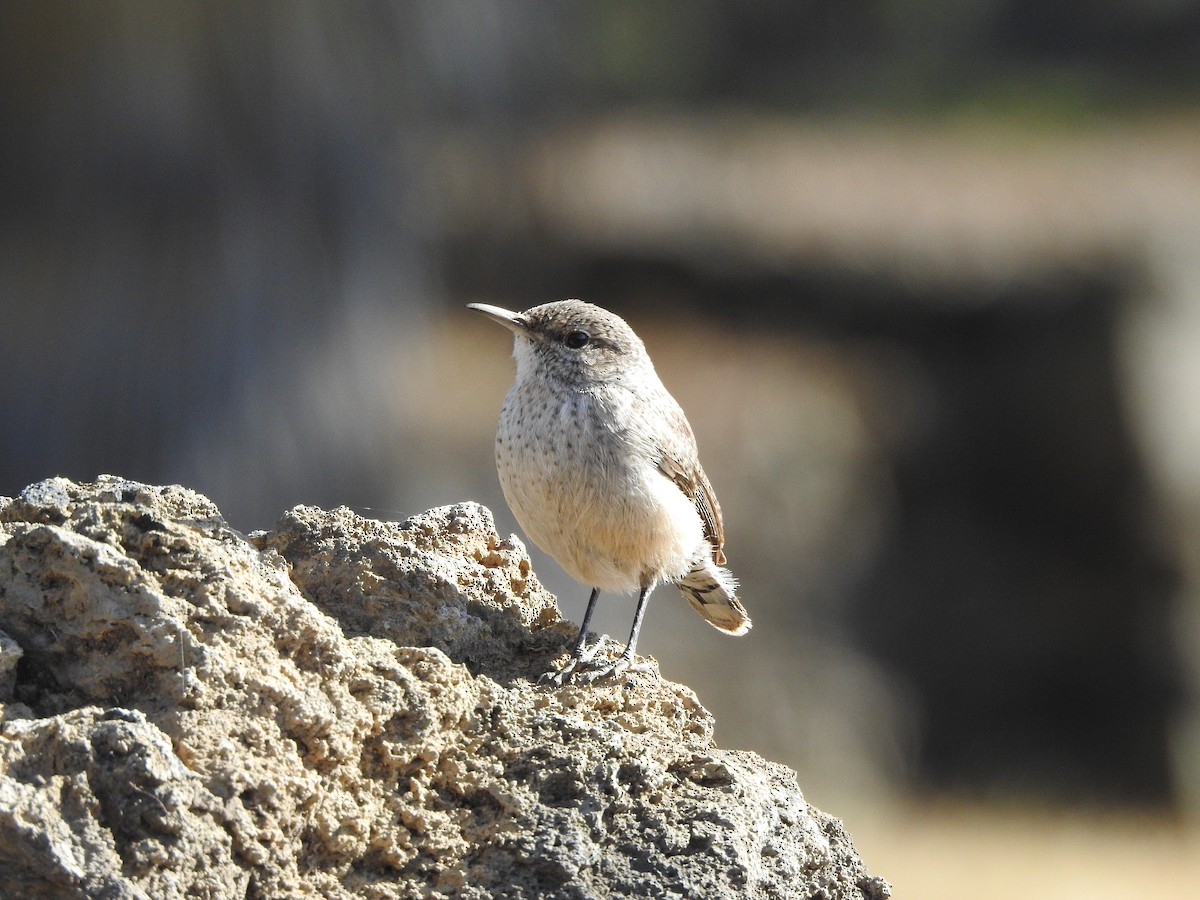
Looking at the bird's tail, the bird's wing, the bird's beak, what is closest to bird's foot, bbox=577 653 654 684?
the bird's wing

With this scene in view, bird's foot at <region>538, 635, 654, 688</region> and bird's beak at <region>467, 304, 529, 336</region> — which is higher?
bird's beak at <region>467, 304, 529, 336</region>

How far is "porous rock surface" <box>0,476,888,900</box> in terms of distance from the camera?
2.57 metres

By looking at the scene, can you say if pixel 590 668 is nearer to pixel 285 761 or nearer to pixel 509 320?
pixel 285 761

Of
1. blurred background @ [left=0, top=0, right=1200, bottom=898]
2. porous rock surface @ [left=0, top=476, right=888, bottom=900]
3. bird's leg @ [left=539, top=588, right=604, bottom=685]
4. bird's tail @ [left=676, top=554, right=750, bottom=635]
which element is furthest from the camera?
blurred background @ [left=0, top=0, right=1200, bottom=898]

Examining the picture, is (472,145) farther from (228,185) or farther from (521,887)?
(521,887)

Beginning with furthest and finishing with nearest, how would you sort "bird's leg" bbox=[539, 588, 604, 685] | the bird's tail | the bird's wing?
1. the bird's tail
2. the bird's wing
3. "bird's leg" bbox=[539, 588, 604, 685]

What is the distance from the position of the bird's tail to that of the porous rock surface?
6.33 ft

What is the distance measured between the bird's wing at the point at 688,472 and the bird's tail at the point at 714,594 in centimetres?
9

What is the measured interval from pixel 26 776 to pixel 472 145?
9.11 m

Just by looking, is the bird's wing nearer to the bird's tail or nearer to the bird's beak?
the bird's tail

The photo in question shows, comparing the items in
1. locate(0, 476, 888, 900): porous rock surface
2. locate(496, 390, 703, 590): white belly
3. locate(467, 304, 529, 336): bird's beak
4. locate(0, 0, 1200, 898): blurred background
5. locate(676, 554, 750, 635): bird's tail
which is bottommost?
locate(0, 476, 888, 900): porous rock surface

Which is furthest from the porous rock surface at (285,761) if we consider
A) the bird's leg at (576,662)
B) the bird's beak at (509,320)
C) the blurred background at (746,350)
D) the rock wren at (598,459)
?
the blurred background at (746,350)

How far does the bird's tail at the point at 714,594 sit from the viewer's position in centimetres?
542

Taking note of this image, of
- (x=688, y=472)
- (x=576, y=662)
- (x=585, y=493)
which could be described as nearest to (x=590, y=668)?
(x=576, y=662)
